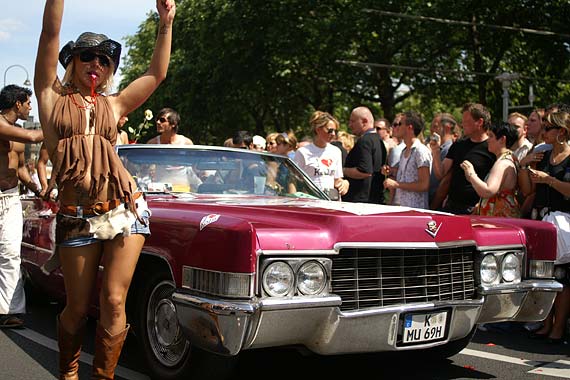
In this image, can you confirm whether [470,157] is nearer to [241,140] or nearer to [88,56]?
[241,140]

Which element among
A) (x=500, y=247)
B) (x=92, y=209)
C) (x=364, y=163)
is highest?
(x=364, y=163)

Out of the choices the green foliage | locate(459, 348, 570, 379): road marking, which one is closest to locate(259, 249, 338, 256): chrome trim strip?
locate(459, 348, 570, 379): road marking

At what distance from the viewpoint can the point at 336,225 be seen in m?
4.14

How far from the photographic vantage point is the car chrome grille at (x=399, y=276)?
4.19 m

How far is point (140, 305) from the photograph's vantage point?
4758 mm

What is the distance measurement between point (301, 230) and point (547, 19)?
1022 inches

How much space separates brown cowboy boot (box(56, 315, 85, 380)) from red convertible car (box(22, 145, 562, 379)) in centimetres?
52

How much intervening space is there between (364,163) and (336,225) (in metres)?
4.34

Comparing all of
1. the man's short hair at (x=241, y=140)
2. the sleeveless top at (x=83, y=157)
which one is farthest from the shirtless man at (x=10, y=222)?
the man's short hair at (x=241, y=140)

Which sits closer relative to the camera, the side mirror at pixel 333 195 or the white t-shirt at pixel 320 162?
the side mirror at pixel 333 195

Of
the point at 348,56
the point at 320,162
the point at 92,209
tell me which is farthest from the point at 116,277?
the point at 348,56

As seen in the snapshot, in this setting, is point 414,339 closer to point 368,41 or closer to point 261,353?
point 261,353

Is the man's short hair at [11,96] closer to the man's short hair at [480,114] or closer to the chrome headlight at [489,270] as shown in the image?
the chrome headlight at [489,270]

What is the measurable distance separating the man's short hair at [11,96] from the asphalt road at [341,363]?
187 cm
